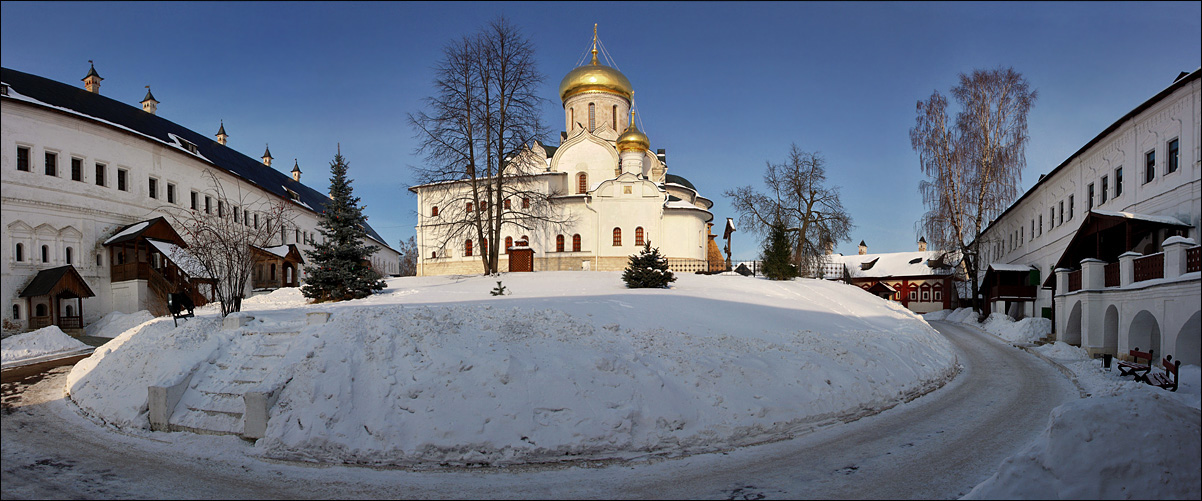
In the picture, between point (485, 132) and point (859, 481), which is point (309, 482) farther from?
point (485, 132)

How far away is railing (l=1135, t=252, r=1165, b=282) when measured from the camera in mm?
7916

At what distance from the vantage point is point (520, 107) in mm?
28203

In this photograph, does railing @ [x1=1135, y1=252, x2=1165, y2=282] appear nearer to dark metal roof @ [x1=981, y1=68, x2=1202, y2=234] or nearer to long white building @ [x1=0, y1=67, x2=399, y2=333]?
dark metal roof @ [x1=981, y1=68, x2=1202, y2=234]

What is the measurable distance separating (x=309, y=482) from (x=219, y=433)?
2.84 m

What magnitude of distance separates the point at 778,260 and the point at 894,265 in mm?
33319

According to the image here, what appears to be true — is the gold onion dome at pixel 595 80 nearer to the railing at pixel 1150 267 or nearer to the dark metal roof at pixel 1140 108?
the dark metal roof at pixel 1140 108

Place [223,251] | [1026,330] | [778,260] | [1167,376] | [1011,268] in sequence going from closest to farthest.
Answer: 1. [1167,376]
2. [223,251]
3. [1026,330]
4. [778,260]
5. [1011,268]

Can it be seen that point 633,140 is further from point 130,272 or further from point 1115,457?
point 1115,457

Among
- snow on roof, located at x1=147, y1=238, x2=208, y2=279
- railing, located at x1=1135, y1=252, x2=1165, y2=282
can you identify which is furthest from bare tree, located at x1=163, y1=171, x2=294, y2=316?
railing, located at x1=1135, y1=252, x2=1165, y2=282

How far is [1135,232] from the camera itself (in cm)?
1152

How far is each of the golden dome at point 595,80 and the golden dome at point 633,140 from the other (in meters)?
4.16

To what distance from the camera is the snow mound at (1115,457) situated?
4.64m

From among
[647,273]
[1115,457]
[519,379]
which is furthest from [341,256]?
[1115,457]

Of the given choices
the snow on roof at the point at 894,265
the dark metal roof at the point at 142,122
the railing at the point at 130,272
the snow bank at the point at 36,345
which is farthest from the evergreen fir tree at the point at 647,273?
the snow on roof at the point at 894,265
